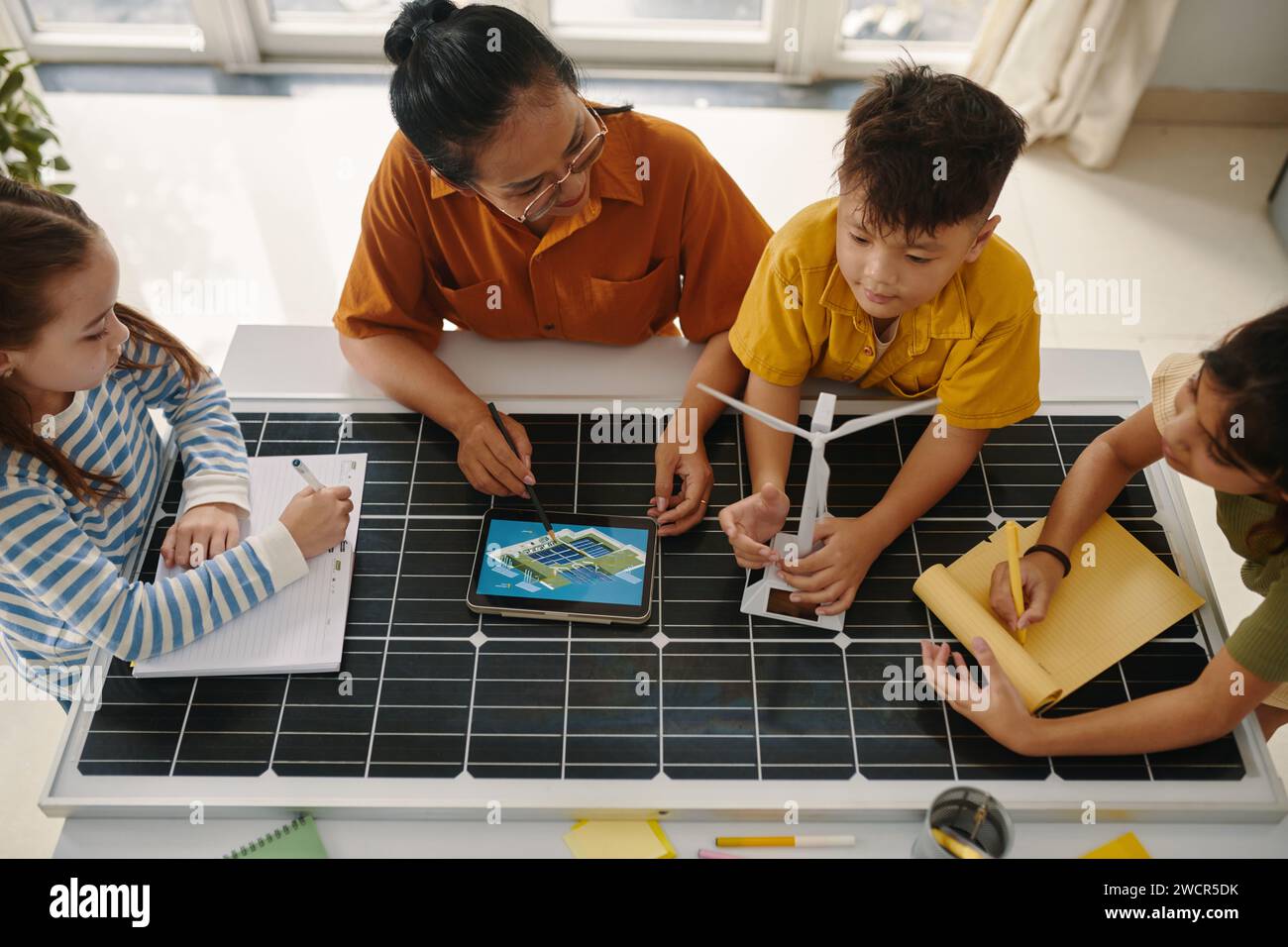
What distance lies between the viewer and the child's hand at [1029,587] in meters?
1.58

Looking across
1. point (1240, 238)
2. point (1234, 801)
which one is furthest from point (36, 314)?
point (1240, 238)

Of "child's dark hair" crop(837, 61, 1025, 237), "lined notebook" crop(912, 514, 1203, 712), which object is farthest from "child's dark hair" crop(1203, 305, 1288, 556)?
"child's dark hair" crop(837, 61, 1025, 237)

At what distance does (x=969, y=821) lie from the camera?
136cm

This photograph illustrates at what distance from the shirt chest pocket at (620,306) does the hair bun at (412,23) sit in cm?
60

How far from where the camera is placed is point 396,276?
1999 mm

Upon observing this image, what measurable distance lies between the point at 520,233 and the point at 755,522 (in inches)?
29.1

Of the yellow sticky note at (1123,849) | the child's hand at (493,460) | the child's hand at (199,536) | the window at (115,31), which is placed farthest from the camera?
the window at (115,31)

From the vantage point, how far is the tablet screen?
162 cm

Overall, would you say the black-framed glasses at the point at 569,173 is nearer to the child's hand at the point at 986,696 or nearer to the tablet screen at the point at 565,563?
the tablet screen at the point at 565,563

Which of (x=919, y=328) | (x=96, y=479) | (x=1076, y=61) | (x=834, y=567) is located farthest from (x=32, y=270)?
(x=1076, y=61)

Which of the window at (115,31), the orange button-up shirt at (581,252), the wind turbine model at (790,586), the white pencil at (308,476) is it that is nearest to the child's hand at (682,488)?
the wind turbine model at (790,586)

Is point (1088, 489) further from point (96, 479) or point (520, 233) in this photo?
point (96, 479)

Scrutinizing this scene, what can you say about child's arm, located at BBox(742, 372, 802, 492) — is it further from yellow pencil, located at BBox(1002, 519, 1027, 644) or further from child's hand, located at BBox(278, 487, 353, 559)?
child's hand, located at BBox(278, 487, 353, 559)

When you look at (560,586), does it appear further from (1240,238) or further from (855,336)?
(1240,238)
